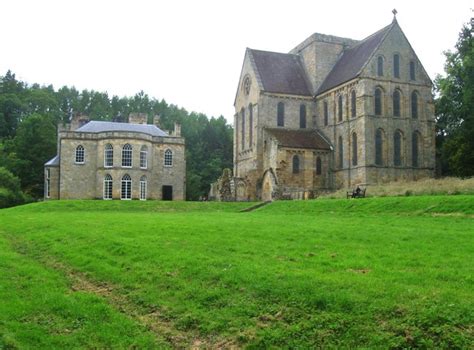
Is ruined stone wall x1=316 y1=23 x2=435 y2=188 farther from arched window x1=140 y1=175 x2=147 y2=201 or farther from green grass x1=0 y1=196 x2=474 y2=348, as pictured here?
green grass x1=0 y1=196 x2=474 y2=348

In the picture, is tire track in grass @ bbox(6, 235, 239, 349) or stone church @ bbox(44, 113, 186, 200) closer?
tire track in grass @ bbox(6, 235, 239, 349)

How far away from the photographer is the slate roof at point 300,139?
5227cm

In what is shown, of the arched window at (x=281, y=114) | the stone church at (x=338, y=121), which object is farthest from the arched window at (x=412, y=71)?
the arched window at (x=281, y=114)

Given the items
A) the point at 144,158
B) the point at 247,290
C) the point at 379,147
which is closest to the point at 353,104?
the point at 379,147

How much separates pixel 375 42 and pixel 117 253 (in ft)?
142

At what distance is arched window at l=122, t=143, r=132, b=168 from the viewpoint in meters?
53.9

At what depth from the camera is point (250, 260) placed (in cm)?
1313

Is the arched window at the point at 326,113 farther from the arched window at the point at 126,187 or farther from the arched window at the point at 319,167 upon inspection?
the arched window at the point at 126,187

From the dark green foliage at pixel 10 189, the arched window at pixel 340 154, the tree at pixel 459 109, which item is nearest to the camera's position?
the tree at pixel 459 109

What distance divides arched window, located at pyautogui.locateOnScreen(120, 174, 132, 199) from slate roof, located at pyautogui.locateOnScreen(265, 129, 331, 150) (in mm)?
14907

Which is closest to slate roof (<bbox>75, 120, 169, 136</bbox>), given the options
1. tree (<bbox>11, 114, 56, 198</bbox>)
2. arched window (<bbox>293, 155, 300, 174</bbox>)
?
tree (<bbox>11, 114, 56, 198</bbox>)

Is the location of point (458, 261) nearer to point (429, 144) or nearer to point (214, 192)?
point (429, 144)

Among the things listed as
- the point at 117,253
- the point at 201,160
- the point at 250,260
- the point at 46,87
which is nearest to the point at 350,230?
the point at 250,260

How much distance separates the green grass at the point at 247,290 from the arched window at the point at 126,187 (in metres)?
35.3
